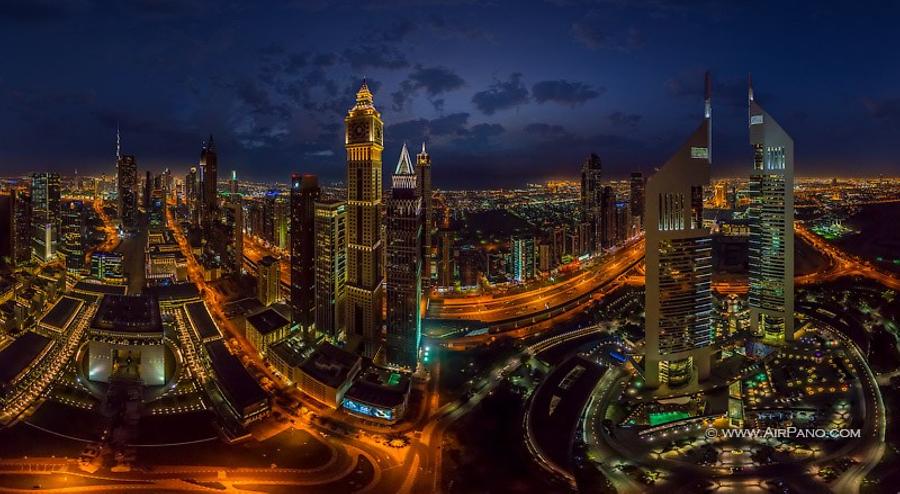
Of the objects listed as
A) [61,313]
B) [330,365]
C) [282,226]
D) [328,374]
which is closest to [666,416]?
[328,374]

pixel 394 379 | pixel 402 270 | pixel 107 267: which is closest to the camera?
pixel 394 379

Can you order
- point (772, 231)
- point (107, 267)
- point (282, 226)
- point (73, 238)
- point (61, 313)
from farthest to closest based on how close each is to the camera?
point (282, 226)
point (73, 238)
point (107, 267)
point (61, 313)
point (772, 231)

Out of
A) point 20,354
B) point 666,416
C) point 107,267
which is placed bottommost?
point 666,416

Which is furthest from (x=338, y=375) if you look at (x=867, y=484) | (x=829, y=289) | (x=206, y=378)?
(x=829, y=289)

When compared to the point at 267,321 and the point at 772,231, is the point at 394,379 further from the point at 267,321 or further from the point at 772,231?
the point at 772,231

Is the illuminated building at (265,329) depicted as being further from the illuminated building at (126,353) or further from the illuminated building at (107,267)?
the illuminated building at (107,267)

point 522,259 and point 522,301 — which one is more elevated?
point 522,259

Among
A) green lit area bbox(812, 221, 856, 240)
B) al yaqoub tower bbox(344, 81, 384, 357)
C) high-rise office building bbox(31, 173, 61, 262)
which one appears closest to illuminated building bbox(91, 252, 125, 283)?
high-rise office building bbox(31, 173, 61, 262)

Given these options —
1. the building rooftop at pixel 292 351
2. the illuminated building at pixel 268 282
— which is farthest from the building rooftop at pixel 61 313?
the building rooftop at pixel 292 351

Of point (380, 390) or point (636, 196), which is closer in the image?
point (380, 390)

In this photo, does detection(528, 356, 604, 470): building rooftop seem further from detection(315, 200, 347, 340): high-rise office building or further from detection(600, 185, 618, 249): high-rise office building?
detection(600, 185, 618, 249): high-rise office building
